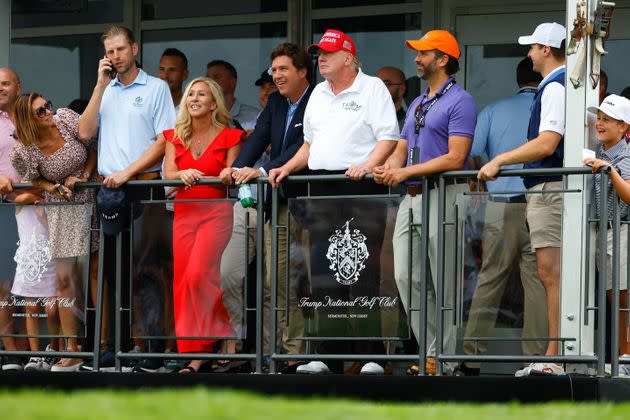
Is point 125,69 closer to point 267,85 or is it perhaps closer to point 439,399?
point 267,85

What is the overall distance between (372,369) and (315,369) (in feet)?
1.26

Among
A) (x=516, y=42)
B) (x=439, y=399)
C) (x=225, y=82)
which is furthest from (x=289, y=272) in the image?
(x=516, y=42)

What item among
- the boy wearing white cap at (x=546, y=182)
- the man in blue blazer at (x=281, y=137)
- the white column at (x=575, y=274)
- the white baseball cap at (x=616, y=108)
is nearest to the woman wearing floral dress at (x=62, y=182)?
the man in blue blazer at (x=281, y=137)

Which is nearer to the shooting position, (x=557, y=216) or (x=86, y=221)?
(x=557, y=216)

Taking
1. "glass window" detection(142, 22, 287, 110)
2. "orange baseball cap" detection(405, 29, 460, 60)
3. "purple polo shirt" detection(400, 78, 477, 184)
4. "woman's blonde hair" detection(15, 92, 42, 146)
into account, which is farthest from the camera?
"glass window" detection(142, 22, 287, 110)

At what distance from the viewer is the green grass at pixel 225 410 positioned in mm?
5344

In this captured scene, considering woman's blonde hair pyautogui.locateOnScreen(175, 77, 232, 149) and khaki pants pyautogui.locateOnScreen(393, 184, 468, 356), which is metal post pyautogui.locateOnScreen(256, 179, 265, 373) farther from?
khaki pants pyautogui.locateOnScreen(393, 184, 468, 356)

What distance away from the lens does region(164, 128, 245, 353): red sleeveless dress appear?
10633 mm

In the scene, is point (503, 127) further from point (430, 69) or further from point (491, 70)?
point (491, 70)

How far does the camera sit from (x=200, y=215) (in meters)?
10.7

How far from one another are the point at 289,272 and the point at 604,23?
2.69 metres

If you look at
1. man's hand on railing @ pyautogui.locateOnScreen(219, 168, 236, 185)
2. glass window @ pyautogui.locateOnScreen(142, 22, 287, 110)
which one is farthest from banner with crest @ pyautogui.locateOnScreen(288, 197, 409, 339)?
glass window @ pyautogui.locateOnScreen(142, 22, 287, 110)

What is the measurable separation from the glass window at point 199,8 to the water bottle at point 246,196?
173 inches

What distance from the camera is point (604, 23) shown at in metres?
10.4
